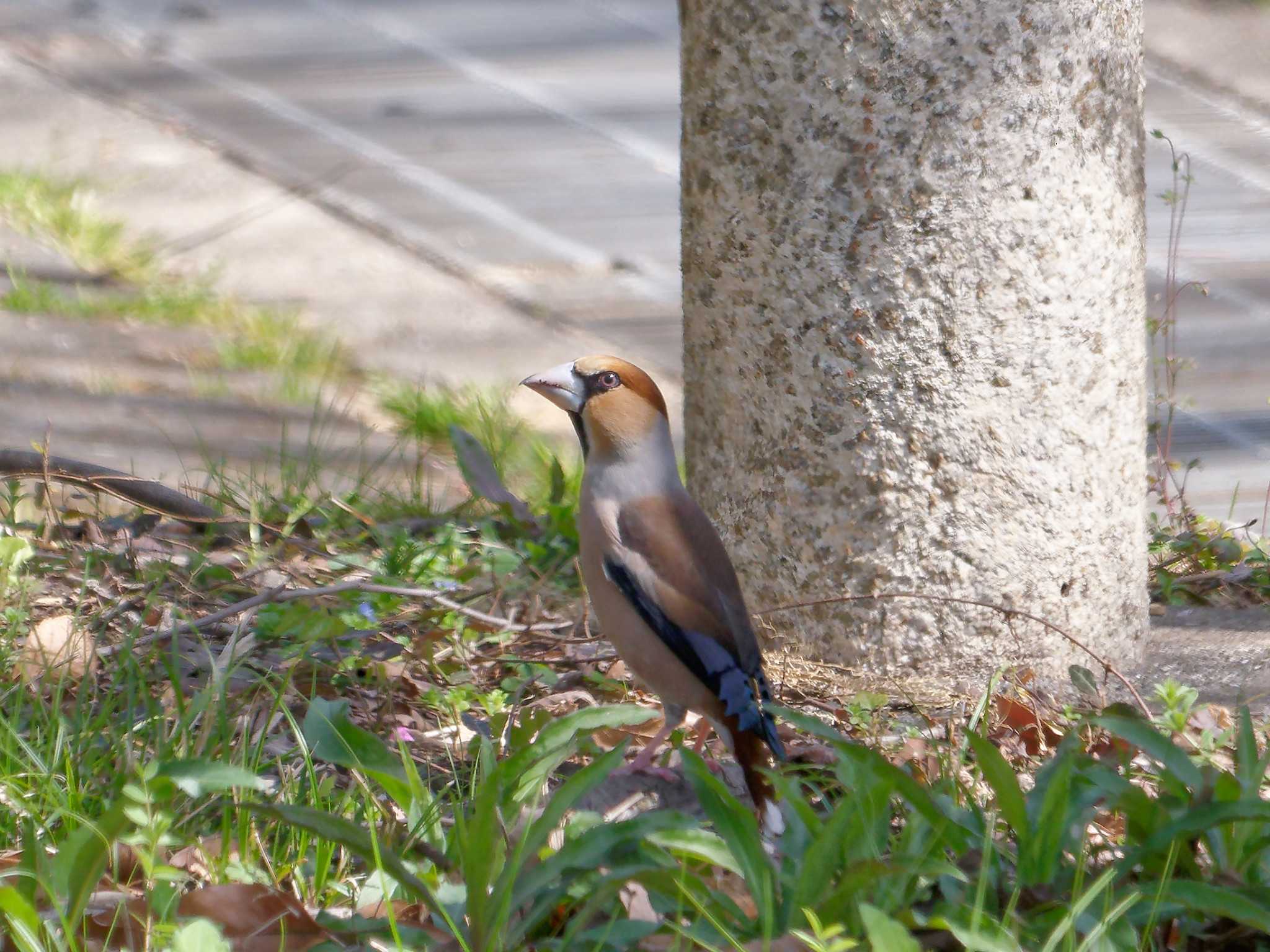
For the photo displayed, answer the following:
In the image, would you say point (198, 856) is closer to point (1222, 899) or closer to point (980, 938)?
point (980, 938)

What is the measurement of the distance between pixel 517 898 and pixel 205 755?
0.73 metres

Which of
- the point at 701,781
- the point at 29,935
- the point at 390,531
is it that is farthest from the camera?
the point at 390,531

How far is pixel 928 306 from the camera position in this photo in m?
3.09

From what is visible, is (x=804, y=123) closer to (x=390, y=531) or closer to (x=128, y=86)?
(x=390, y=531)

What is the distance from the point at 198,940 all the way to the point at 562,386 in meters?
1.23

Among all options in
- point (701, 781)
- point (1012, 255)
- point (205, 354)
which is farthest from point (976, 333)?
point (205, 354)

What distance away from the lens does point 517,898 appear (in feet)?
6.74

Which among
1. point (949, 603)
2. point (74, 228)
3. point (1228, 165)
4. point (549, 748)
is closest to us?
point (549, 748)

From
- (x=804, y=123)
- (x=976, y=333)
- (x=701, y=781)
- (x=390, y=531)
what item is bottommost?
(x=390, y=531)

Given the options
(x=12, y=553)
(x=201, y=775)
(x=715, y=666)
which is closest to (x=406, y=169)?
(x=12, y=553)

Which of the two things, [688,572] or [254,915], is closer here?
[254,915]

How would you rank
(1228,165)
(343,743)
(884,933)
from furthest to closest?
(1228,165) < (343,743) < (884,933)

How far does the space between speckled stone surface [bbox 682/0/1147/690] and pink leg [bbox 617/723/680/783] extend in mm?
612

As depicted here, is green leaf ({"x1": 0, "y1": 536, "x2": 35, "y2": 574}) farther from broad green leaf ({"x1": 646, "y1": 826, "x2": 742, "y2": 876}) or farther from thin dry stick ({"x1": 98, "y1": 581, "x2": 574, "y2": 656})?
broad green leaf ({"x1": 646, "y1": 826, "x2": 742, "y2": 876})
